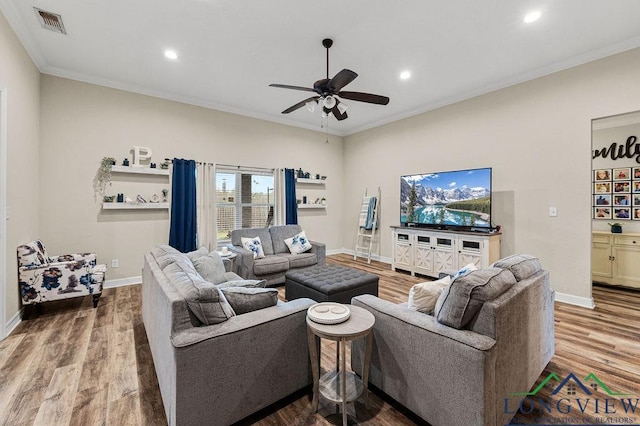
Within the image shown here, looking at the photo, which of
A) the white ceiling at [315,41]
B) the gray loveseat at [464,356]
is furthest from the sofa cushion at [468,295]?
the white ceiling at [315,41]

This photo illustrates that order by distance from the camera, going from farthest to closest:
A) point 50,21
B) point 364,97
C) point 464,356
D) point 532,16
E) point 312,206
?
point 312,206, point 364,97, point 50,21, point 532,16, point 464,356

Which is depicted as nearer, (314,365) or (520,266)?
(314,365)

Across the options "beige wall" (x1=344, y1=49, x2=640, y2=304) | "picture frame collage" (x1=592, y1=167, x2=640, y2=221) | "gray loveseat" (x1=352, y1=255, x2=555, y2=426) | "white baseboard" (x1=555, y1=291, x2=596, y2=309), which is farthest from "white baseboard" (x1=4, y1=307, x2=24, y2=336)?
"picture frame collage" (x1=592, y1=167, x2=640, y2=221)

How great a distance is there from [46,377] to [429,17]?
4613mm

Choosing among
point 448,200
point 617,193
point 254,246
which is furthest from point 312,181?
point 617,193

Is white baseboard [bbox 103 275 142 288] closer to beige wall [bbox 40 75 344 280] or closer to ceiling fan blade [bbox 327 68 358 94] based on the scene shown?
beige wall [bbox 40 75 344 280]

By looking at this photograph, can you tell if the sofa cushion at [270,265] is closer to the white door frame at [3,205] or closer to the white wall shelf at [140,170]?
the white wall shelf at [140,170]

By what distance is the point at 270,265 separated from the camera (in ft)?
14.1

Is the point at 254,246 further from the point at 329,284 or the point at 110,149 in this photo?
the point at 110,149

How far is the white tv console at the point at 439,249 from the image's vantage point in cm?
423

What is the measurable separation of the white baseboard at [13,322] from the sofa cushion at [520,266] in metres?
4.48

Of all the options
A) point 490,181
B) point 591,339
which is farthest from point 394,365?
point 490,181

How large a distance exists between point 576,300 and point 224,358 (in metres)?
4.46

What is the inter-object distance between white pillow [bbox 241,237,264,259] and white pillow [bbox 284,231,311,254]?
0.55m
